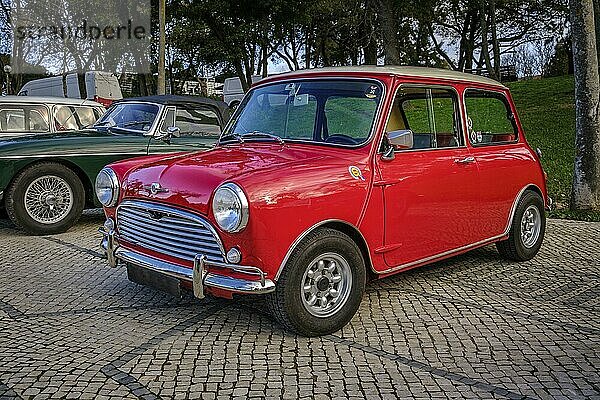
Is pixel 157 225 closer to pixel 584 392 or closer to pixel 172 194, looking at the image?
pixel 172 194

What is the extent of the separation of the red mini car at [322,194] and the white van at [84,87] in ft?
67.3

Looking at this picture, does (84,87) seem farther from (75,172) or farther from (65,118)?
(75,172)

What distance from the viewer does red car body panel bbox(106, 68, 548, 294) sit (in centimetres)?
411

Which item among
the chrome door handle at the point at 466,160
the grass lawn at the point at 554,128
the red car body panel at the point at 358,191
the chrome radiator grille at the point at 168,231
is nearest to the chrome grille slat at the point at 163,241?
the chrome radiator grille at the point at 168,231

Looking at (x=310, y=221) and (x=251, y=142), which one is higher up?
(x=251, y=142)

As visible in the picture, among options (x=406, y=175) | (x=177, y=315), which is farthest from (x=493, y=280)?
(x=177, y=315)

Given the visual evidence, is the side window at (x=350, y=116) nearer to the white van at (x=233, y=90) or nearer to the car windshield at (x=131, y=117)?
the car windshield at (x=131, y=117)

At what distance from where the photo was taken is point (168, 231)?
4457 mm

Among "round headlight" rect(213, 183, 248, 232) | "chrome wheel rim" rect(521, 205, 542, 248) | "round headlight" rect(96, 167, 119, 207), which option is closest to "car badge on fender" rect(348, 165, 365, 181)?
"round headlight" rect(213, 183, 248, 232)

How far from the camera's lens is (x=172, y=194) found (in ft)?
14.4

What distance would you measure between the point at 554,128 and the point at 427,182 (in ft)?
50.0

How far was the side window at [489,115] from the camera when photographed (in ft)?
19.5

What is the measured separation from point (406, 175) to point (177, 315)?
6.80 feet

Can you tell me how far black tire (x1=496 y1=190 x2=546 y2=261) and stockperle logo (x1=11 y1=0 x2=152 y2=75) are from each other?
24591 millimetres
